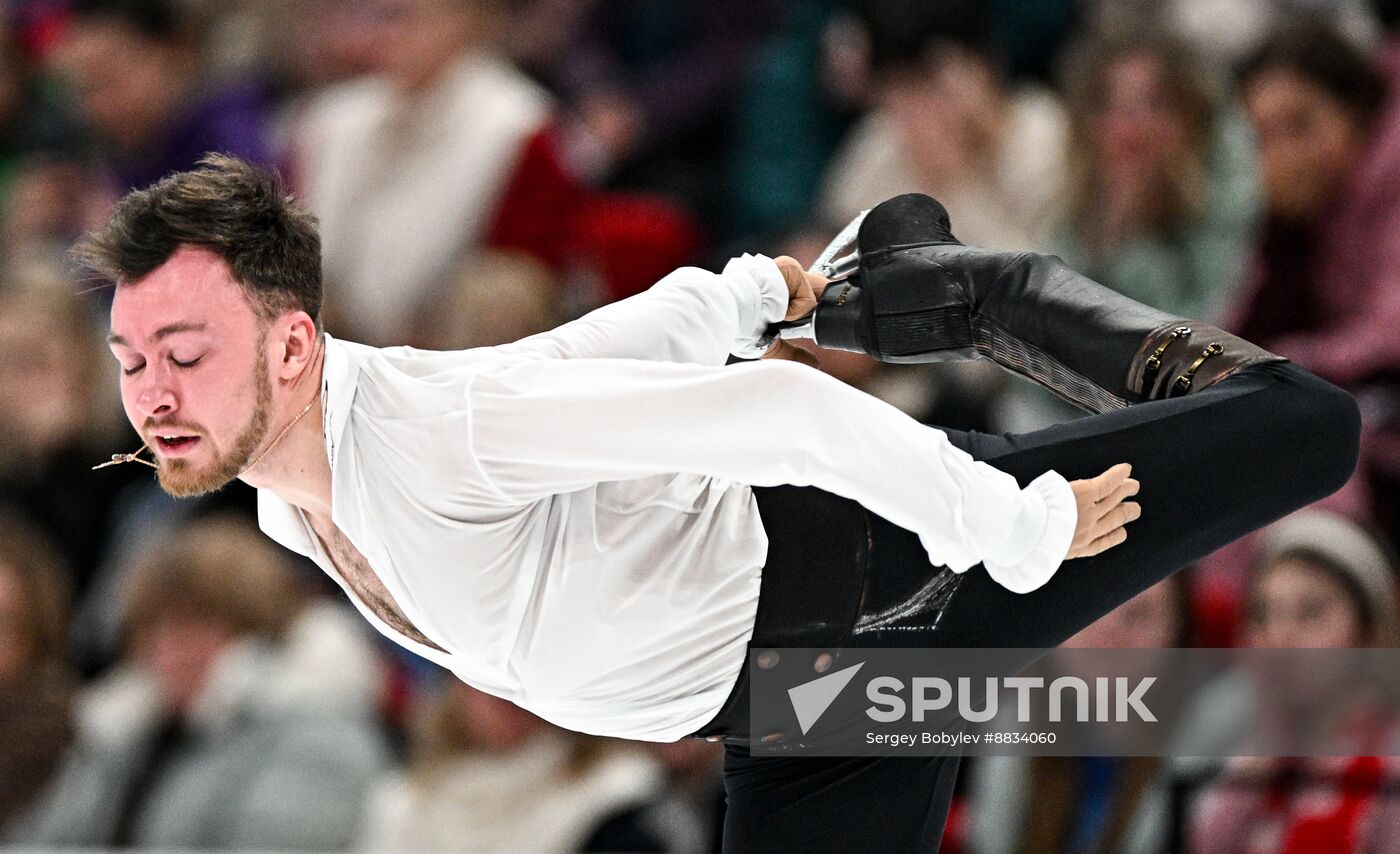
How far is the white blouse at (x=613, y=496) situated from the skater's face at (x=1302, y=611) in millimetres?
1803

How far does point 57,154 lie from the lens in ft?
23.2

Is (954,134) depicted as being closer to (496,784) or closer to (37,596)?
(496,784)

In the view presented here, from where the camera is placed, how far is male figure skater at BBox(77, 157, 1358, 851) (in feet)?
9.67

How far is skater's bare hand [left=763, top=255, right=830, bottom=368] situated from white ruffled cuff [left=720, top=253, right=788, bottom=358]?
0.04 m

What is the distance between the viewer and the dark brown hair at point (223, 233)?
304 cm

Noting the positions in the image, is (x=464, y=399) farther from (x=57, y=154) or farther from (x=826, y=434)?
(x=57, y=154)

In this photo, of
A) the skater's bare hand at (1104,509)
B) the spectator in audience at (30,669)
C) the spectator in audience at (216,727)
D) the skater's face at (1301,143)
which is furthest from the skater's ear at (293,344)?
the skater's face at (1301,143)

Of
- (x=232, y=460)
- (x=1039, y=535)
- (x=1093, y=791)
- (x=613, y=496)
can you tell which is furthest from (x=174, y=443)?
(x=1093, y=791)

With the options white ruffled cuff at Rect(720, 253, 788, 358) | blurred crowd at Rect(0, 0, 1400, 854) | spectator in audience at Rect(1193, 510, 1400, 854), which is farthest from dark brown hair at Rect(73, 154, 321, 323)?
spectator in audience at Rect(1193, 510, 1400, 854)

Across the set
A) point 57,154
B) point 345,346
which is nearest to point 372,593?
point 345,346

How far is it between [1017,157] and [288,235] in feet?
9.75

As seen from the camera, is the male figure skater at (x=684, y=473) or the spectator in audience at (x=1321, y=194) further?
the spectator in audience at (x=1321, y=194)

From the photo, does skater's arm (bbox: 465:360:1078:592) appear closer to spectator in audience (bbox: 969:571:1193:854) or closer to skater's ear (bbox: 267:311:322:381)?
skater's ear (bbox: 267:311:322:381)

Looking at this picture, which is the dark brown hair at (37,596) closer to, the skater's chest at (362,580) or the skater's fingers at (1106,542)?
the skater's chest at (362,580)
